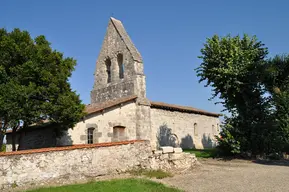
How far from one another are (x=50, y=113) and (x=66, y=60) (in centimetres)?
303

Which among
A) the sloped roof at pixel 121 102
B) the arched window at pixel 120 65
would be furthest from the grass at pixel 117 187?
the arched window at pixel 120 65

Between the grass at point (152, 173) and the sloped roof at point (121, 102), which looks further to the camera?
the sloped roof at point (121, 102)

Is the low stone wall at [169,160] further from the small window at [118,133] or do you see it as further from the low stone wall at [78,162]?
the small window at [118,133]

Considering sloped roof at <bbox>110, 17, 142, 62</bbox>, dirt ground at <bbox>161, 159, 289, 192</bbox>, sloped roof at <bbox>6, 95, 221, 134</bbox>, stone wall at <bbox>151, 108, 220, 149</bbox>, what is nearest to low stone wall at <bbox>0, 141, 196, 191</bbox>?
dirt ground at <bbox>161, 159, 289, 192</bbox>

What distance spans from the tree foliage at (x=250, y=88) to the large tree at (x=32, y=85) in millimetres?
9670

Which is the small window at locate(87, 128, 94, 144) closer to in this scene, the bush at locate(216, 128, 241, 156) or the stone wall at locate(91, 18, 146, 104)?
the stone wall at locate(91, 18, 146, 104)

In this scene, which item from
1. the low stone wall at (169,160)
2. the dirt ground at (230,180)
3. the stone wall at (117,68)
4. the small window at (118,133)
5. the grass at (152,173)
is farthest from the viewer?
the stone wall at (117,68)

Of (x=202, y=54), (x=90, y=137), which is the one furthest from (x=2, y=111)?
(x=202, y=54)

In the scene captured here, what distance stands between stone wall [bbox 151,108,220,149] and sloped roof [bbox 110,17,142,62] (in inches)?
175

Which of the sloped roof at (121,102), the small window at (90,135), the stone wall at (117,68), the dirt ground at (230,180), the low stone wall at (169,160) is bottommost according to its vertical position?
the dirt ground at (230,180)

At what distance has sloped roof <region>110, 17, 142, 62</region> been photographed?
1989cm

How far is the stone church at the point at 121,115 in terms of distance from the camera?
1612 centimetres

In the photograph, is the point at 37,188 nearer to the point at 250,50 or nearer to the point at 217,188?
the point at 217,188

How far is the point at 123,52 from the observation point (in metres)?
20.3
